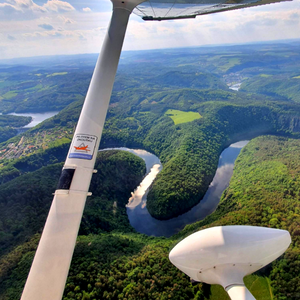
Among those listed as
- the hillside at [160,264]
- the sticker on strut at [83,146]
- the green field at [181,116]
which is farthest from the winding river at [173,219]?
the sticker on strut at [83,146]

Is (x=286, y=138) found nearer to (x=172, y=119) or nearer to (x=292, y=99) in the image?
(x=172, y=119)

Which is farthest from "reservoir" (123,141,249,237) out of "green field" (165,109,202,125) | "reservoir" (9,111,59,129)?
"reservoir" (9,111,59,129)

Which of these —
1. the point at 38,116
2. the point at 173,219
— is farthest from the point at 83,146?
the point at 38,116

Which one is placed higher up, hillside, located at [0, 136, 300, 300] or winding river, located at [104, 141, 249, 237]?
hillside, located at [0, 136, 300, 300]

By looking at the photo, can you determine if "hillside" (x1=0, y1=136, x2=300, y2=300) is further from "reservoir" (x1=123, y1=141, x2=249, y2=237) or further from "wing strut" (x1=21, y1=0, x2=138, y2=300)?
"wing strut" (x1=21, y1=0, x2=138, y2=300)

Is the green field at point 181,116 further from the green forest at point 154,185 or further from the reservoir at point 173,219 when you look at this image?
the reservoir at point 173,219

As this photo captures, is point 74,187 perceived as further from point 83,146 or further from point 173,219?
point 173,219

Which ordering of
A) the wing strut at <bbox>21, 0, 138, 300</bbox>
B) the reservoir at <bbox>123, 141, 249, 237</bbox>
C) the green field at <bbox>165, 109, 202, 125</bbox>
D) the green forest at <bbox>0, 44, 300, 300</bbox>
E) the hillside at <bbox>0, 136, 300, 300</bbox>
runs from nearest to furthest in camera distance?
the wing strut at <bbox>21, 0, 138, 300</bbox>, the hillside at <bbox>0, 136, 300, 300</bbox>, the green forest at <bbox>0, 44, 300, 300</bbox>, the reservoir at <bbox>123, 141, 249, 237</bbox>, the green field at <bbox>165, 109, 202, 125</bbox>
